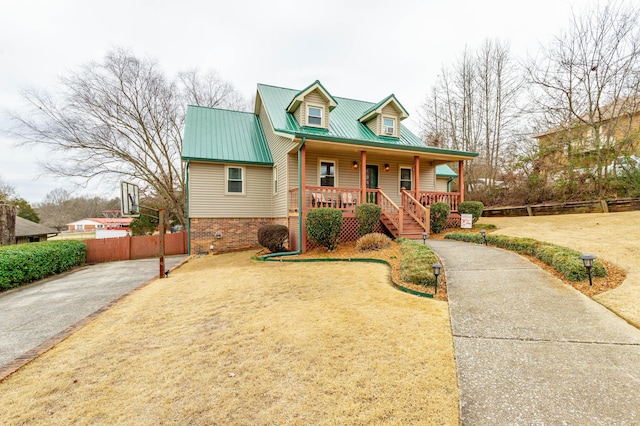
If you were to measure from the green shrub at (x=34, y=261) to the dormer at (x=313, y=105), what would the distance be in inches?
422

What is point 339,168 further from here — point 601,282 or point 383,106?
point 601,282

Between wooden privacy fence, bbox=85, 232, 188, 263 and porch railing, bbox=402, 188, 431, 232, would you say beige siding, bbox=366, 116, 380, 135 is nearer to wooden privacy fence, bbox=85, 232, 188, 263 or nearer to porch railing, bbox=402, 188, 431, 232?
porch railing, bbox=402, 188, 431, 232

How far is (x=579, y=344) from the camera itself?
3.13 meters

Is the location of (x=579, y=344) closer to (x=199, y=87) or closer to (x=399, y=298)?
(x=399, y=298)

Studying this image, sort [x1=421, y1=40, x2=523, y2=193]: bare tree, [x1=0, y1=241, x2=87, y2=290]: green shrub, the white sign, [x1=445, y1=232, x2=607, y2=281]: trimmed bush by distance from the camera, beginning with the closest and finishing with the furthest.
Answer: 1. [x1=445, y1=232, x2=607, y2=281]: trimmed bush
2. [x1=0, y1=241, x2=87, y2=290]: green shrub
3. the white sign
4. [x1=421, y1=40, x2=523, y2=193]: bare tree

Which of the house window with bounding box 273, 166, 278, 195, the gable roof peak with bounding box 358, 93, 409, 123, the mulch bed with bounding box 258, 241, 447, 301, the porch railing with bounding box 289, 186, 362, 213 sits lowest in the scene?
the mulch bed with bounding box 258, 241, 447, 301

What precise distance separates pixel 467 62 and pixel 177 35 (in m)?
20.3

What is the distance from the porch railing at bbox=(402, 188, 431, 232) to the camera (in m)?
10.7

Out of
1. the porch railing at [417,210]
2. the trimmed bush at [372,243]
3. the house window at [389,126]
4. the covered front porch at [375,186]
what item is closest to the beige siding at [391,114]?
the house window at [389,126]

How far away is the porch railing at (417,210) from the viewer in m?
10.7

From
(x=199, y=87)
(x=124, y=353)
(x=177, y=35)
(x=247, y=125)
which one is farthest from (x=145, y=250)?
(x=199, y=87)

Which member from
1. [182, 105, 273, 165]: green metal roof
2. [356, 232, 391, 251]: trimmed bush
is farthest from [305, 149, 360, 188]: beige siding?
[356, 232, 391, 251]: trimmed bush

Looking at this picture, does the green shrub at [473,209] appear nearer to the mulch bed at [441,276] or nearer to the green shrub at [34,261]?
the mulch bed at [441,276]

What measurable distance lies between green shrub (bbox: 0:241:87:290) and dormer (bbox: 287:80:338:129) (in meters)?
10.7
